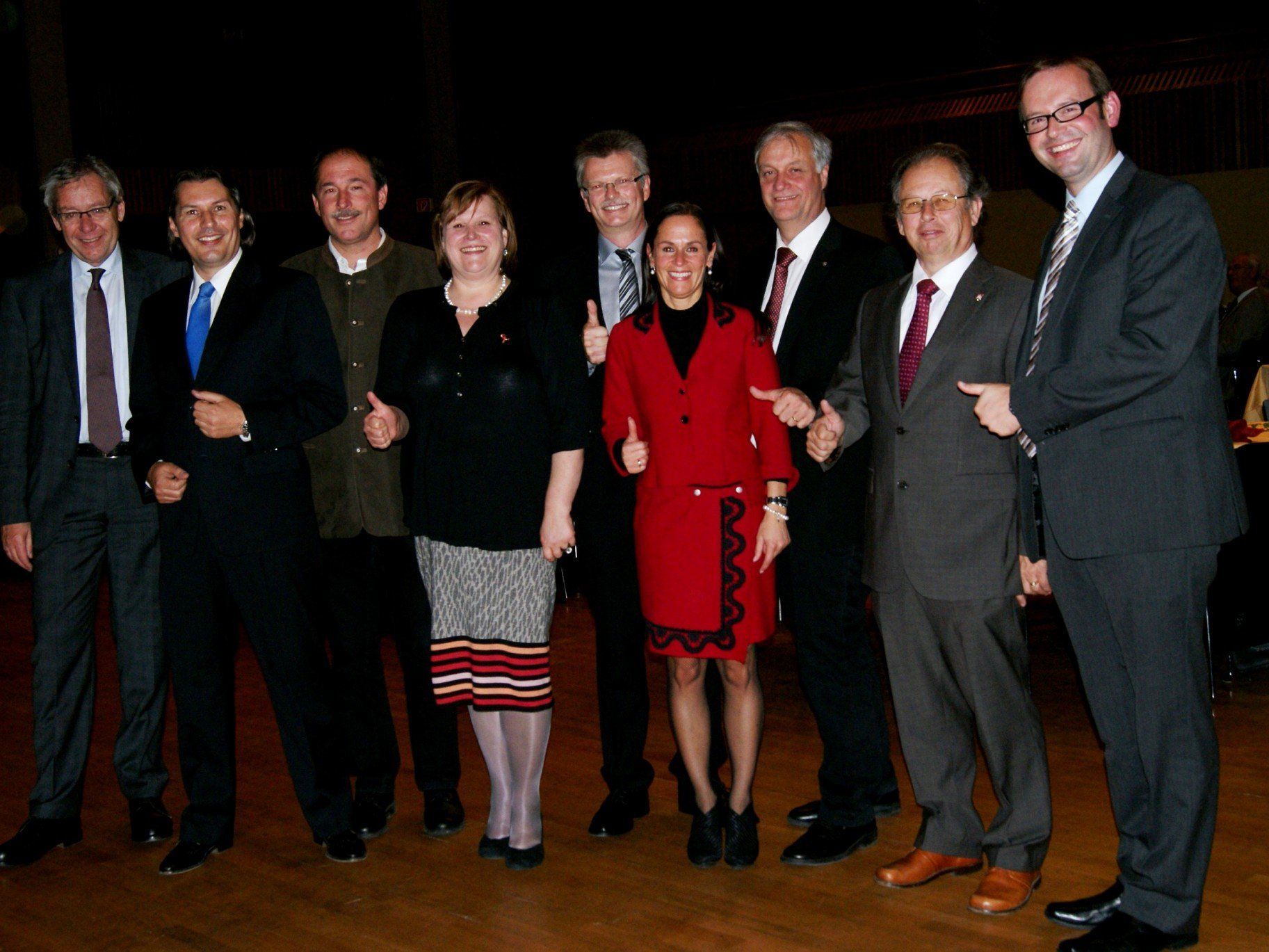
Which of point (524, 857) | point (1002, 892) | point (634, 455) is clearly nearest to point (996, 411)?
point (634, 455)

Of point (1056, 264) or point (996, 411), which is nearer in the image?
point (996, 411)

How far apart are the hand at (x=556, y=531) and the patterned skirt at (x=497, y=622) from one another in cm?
Result: 6

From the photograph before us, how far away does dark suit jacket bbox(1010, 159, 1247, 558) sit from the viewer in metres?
2.52

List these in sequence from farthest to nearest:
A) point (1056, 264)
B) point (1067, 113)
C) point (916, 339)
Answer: point (916, 339), point (1056, 264), point (1067, 113)

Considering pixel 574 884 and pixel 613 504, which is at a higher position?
pixel 613 504

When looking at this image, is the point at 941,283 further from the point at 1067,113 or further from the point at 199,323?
the point at 199,323

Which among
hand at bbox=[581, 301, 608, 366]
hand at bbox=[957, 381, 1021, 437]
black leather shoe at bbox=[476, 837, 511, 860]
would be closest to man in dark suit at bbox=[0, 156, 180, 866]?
black leather shoe at bbox=[476, 837, 511, 860]

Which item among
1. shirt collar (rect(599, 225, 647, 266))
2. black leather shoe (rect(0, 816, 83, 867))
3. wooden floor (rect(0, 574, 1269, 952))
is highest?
shirt collar (rect(599, 225, 647, 266))

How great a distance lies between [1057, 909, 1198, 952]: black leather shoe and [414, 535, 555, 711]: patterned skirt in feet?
4.49

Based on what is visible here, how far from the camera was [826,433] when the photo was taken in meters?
3.10

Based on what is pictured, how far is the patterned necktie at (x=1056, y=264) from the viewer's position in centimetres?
272

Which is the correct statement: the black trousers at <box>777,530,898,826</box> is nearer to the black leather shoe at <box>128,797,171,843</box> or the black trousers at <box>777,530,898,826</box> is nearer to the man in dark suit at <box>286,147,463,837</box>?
the man in dark suit at <box>286,147,463,837</box>

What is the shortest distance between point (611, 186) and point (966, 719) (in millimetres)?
1680

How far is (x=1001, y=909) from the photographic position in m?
2.84
